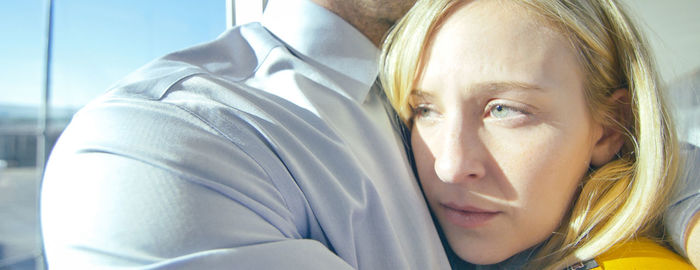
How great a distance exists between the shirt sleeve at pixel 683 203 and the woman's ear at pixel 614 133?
0.11m

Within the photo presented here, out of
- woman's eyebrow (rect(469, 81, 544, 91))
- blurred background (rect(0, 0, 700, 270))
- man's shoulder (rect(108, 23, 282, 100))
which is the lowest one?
blurred background (rect(0, 0, 700, 270))

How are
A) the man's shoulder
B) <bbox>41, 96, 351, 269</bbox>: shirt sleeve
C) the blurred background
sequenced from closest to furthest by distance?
<bbox>41, 96, 351, 269</bbox>: shirt sleeve
the man's shoulder
the blurred background

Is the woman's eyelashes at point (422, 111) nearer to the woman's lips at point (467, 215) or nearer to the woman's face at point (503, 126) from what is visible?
the woman's face at point (503, 126)

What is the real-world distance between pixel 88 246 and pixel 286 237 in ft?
0.55

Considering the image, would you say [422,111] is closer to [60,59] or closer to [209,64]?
[209,64]

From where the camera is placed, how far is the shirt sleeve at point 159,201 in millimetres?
286

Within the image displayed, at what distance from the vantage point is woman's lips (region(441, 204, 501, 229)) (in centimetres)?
54

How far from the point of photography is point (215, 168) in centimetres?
34

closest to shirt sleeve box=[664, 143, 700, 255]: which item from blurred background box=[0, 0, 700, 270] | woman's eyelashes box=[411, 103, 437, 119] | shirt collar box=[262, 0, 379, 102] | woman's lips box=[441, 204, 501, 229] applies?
woman's lips box=[441, 204, 501, 229]

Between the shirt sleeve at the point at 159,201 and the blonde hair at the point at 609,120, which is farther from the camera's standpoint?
the blonde hair at the point at 609,120

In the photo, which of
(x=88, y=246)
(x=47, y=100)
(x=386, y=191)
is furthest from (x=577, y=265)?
(x=47, y=100)

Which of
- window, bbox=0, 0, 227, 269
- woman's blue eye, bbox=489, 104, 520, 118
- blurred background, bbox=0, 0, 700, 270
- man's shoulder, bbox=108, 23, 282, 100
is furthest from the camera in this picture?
window, bbox=0, 0, 227, 269

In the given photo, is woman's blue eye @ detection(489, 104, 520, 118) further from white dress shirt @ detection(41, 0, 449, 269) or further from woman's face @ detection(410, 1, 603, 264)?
white dress shirt @ detection(41, 0, 449, 269)

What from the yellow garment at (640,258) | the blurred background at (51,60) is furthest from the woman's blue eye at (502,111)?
the blurred background at (51,60)
